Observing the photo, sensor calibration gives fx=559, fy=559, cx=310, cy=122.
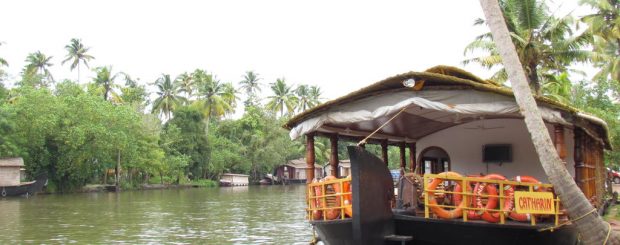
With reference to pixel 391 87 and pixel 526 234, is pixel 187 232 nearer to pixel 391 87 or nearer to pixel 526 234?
pixel 391 87

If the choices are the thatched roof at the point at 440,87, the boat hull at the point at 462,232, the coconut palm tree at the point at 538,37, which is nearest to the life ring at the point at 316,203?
the boat hull at the point at 462,232

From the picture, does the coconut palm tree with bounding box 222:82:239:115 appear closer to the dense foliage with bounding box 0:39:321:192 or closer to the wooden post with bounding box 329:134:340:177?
the dense foliage with bounding box 0:39:321:192

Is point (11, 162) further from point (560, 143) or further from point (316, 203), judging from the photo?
point (560, 143)

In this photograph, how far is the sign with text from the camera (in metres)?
6.56

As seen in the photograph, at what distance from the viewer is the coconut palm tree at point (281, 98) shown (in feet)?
207

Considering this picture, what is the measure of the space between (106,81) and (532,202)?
49.2 metres

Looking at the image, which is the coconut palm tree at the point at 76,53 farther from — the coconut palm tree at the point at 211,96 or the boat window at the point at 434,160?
the boat window at the point at 434,160

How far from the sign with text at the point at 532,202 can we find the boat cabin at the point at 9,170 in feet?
104

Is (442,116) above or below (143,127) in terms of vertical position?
below

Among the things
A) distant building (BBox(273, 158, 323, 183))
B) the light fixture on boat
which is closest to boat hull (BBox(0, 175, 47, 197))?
the light fixture on boat

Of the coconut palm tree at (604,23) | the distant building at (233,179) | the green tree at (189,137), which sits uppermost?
the coconut palm tree at (604,23)

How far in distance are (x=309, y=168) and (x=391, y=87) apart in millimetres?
2161

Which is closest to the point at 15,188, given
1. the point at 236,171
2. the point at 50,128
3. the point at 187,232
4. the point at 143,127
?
the point at 50,128

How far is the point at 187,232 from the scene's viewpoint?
15773 mm
